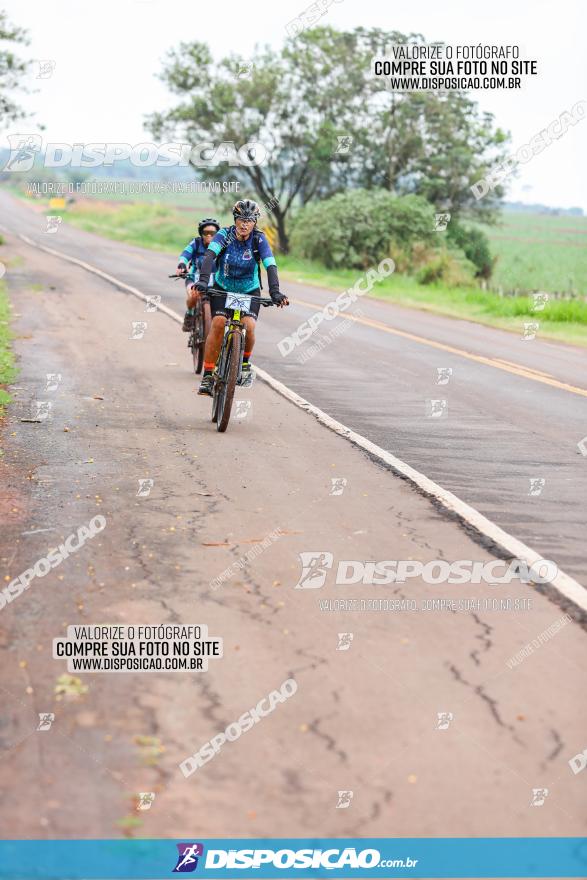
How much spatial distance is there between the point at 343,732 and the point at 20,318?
1657cm

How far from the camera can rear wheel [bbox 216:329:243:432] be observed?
10.5 metres

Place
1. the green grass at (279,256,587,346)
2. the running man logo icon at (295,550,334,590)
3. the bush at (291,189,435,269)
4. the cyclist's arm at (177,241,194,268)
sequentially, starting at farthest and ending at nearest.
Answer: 1. the bush at (291,189,435,269)
2. the green grass at (279,256,587,346)
3. the cyclist's arm at (177,241,194,268)
4. the running man logo icon at (295,550,334,590)

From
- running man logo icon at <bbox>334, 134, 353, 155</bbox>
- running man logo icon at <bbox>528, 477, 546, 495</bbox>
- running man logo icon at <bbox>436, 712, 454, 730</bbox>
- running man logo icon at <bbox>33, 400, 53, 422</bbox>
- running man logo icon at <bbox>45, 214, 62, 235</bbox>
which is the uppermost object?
running man logo icon at <bbox>334, 134, 353, 155</bbox>

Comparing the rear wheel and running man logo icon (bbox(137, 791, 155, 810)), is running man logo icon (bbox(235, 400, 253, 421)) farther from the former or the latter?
running man logo icon (bbox(137, 791, 155, 810))

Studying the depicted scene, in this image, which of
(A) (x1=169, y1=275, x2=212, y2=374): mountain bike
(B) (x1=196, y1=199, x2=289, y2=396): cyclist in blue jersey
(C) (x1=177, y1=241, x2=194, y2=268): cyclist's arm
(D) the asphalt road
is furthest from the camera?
(C) (x1=177, y1=241, x2=194, y2=268): cyclist's arm

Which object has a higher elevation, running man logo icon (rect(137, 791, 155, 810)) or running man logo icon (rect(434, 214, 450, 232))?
running man logo icon (rect(434, 214, 450, 232))

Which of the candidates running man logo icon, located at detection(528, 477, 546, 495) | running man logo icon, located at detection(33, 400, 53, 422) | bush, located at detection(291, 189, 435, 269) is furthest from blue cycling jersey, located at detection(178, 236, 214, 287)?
bush, located at detection(291, 189, 435, 269)

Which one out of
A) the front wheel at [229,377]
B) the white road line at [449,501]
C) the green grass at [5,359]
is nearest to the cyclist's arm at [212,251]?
the front wheel at [229,377]

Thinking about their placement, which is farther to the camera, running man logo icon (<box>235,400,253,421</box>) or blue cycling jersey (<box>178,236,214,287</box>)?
blue cycling jersey (<box>178,236,214,287</box>)

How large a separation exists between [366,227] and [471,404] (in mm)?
27832

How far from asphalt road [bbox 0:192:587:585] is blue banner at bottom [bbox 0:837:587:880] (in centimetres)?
286

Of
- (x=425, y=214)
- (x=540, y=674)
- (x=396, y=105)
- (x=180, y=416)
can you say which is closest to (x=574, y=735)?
(x=540, y=674)

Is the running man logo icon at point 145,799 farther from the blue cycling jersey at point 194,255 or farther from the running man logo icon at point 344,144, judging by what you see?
the running man logo icon at point 344,144

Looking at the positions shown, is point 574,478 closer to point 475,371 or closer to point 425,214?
point 475,371
